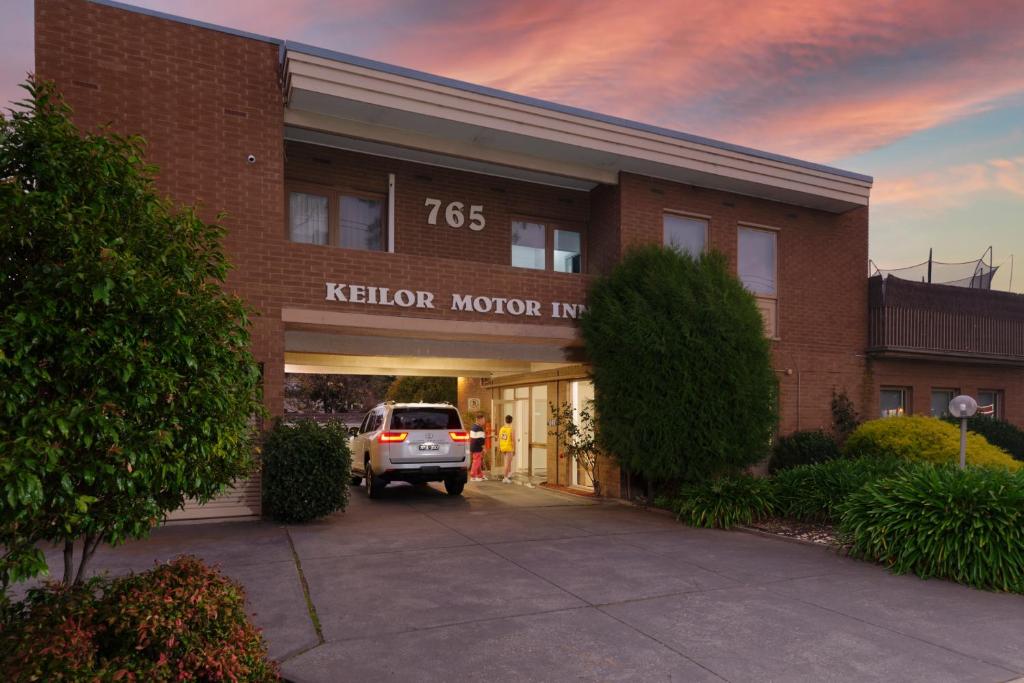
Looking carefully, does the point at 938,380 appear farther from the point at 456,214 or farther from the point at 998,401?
the point at 456,214

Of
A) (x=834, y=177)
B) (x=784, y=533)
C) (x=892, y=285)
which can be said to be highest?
(x=834, y=177)

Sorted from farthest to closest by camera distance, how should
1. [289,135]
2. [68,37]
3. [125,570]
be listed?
[289,135]
[68,37]
[125,570]

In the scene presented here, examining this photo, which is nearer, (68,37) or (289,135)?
(68,37)

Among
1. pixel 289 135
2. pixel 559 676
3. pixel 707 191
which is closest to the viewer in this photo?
pixel 559 676

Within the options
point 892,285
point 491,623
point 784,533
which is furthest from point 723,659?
point 892,285

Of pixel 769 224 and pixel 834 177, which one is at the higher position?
pixel 834 177

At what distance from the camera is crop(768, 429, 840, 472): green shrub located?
1543 cm

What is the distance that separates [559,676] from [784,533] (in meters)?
6.86

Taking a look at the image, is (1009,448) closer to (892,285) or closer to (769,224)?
(892,285)

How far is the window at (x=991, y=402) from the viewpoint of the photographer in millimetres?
19469

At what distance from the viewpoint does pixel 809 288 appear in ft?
54.6

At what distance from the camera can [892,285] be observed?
1725 cm

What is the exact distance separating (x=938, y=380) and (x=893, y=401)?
1.50m

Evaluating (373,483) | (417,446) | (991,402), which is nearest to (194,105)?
(417,446)
